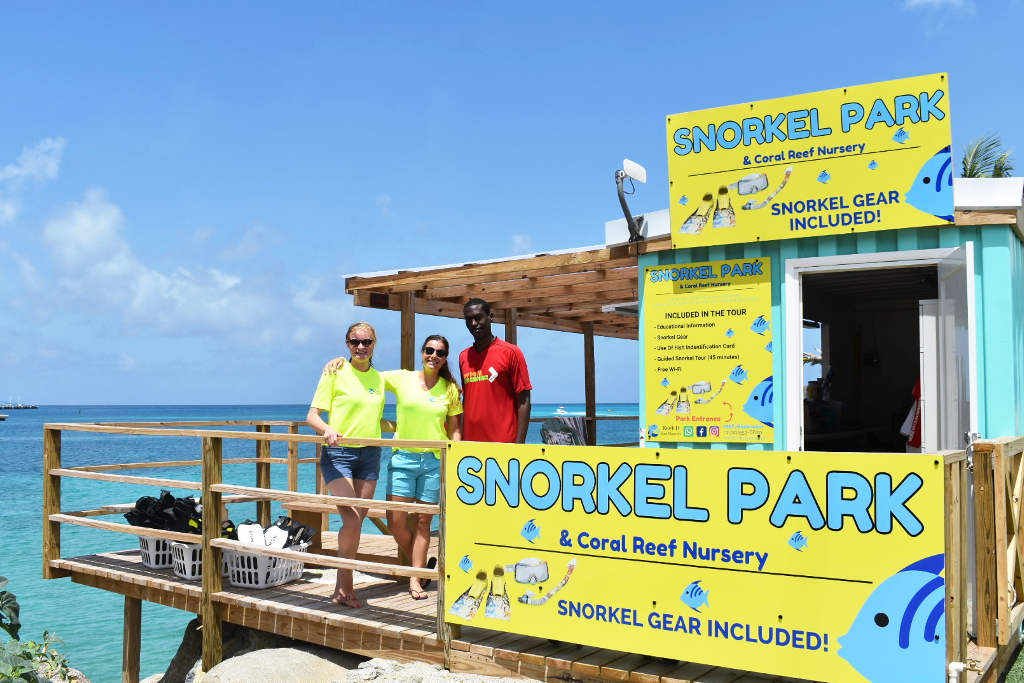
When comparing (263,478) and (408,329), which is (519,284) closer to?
(408,329)

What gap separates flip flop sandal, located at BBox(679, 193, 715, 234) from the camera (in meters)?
6.02

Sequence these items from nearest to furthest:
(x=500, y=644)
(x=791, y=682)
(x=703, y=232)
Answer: (x=791, y=682) < (x=500, y=644) < (x=703, y=232)

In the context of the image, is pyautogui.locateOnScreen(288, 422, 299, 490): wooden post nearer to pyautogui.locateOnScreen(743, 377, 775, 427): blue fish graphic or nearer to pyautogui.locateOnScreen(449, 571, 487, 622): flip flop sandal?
pyautogui.locateOnScreen(449, 571, 487, 622): flip flop sandal

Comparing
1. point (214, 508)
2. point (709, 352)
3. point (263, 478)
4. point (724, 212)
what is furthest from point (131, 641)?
point (724, 212)

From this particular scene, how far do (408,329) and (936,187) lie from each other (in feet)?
17.2

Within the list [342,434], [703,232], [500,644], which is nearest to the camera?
[500,644]

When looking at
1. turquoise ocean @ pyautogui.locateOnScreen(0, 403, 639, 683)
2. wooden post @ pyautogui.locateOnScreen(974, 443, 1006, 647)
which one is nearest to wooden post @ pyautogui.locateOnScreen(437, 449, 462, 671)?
wooden post @ pyautogui.locateOnScreen(974, 443, 1006, 647)

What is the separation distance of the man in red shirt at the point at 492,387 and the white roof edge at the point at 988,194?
9.90 ft

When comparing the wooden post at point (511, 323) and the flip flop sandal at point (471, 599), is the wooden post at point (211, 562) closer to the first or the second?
the flip flop sandal at point (471, 599)

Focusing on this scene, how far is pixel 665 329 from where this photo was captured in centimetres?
624

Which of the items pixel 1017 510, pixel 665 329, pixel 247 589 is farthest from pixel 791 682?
pixel 247 589

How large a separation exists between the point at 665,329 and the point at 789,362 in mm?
950

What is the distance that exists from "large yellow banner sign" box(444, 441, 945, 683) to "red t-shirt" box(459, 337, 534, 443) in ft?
2.14

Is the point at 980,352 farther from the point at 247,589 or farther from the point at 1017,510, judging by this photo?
the point at 247,589
